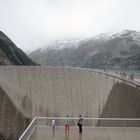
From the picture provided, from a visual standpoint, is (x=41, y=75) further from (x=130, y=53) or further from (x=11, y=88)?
(x=130, y=53)

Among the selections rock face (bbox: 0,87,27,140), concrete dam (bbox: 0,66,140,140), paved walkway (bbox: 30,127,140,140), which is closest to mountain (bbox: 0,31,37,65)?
concrete dam (bbox: 0,66,140,140)

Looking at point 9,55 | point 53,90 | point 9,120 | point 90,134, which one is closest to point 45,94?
point 53,90

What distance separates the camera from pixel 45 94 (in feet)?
164

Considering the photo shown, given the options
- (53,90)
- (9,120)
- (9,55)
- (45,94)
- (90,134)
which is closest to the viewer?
(90,134)

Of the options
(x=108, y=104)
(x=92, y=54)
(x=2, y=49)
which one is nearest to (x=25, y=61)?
(x=2, y=49)

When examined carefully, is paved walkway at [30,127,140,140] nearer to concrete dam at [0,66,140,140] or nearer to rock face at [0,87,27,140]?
concrete dam at [0,66,140,140]

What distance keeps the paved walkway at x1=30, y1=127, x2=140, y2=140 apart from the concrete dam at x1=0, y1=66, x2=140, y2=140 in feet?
68.9

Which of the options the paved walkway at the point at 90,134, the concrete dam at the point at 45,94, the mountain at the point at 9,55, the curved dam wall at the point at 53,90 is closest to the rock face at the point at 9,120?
the concrete dam at the point at 45,94

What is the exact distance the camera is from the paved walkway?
1994 cm

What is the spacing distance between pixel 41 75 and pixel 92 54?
14308cm

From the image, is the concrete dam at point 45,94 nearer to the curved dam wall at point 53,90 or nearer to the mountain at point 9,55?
the curved dam wall at point 53,90

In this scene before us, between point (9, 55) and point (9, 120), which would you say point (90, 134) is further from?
point (9, 55)

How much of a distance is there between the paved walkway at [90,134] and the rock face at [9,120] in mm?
29668

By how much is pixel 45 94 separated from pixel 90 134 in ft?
96.7
